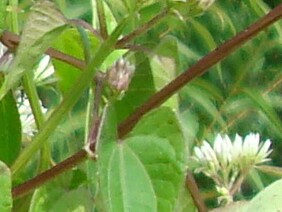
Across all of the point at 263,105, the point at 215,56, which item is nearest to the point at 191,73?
the point at 215,56

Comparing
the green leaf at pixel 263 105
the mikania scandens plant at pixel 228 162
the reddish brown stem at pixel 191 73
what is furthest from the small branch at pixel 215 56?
the green leaf at pixel 263 105

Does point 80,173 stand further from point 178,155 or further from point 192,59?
point 192,59

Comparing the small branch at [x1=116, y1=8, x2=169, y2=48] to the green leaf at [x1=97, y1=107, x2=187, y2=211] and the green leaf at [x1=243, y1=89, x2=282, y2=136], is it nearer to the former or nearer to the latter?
the green leaf at [x1=97, y1=107, x2=187, y2=211]

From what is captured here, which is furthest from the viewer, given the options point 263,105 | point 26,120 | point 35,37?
point 263,105

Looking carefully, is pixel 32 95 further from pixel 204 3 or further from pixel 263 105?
pixel 263 105

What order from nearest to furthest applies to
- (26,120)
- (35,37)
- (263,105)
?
(35,37)
(26,120)
(263,105)

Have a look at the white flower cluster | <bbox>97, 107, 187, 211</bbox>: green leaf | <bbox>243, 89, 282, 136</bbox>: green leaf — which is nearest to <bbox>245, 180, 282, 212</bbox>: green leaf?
<bbox>97, 107, 187, 211</bbox>: green leaf
